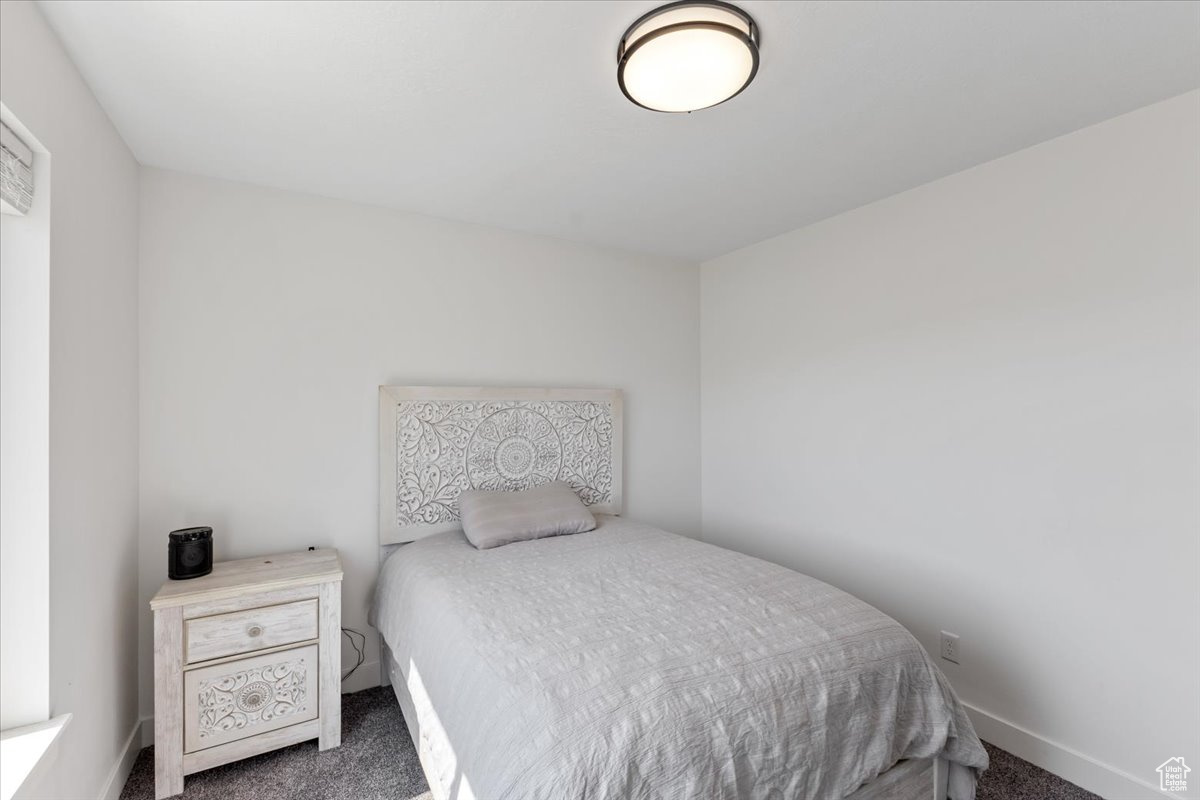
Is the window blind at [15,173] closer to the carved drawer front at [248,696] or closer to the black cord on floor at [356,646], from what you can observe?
the carved drawer front at [248,696]

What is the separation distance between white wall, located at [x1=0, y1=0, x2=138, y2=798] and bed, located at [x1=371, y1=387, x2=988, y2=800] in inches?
36.4

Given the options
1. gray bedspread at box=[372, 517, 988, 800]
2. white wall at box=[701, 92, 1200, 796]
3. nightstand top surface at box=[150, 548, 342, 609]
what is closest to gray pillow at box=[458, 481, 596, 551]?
gray bedspread at box=[372, 517, 988, 800]

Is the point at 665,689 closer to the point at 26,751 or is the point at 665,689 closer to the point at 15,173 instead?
the point at 26,751

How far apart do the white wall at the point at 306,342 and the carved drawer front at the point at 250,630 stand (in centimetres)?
47

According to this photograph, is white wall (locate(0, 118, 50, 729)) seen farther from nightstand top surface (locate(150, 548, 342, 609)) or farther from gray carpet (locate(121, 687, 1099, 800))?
gray carpet (locate(121, 687, 1099, 800))

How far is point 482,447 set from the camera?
2.98 meters

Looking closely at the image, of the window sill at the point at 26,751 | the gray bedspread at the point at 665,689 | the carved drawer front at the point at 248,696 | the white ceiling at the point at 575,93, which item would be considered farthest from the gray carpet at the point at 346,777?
the white ceiling at the point at 575,93

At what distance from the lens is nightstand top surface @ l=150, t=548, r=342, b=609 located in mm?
1973

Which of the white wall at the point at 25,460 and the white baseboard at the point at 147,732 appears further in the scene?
the white baseboard at the point at 147,732

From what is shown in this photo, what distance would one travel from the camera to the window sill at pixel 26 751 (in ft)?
3.87

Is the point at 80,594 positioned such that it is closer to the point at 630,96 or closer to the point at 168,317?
the point at 168,317

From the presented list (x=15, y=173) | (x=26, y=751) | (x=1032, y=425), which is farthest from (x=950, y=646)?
(x=15, y=173)

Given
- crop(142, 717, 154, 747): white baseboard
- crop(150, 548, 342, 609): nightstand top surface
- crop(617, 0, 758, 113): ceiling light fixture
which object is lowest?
crop(142, 717, 154, 747): white baseboard

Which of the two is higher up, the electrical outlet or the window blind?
the window blind
